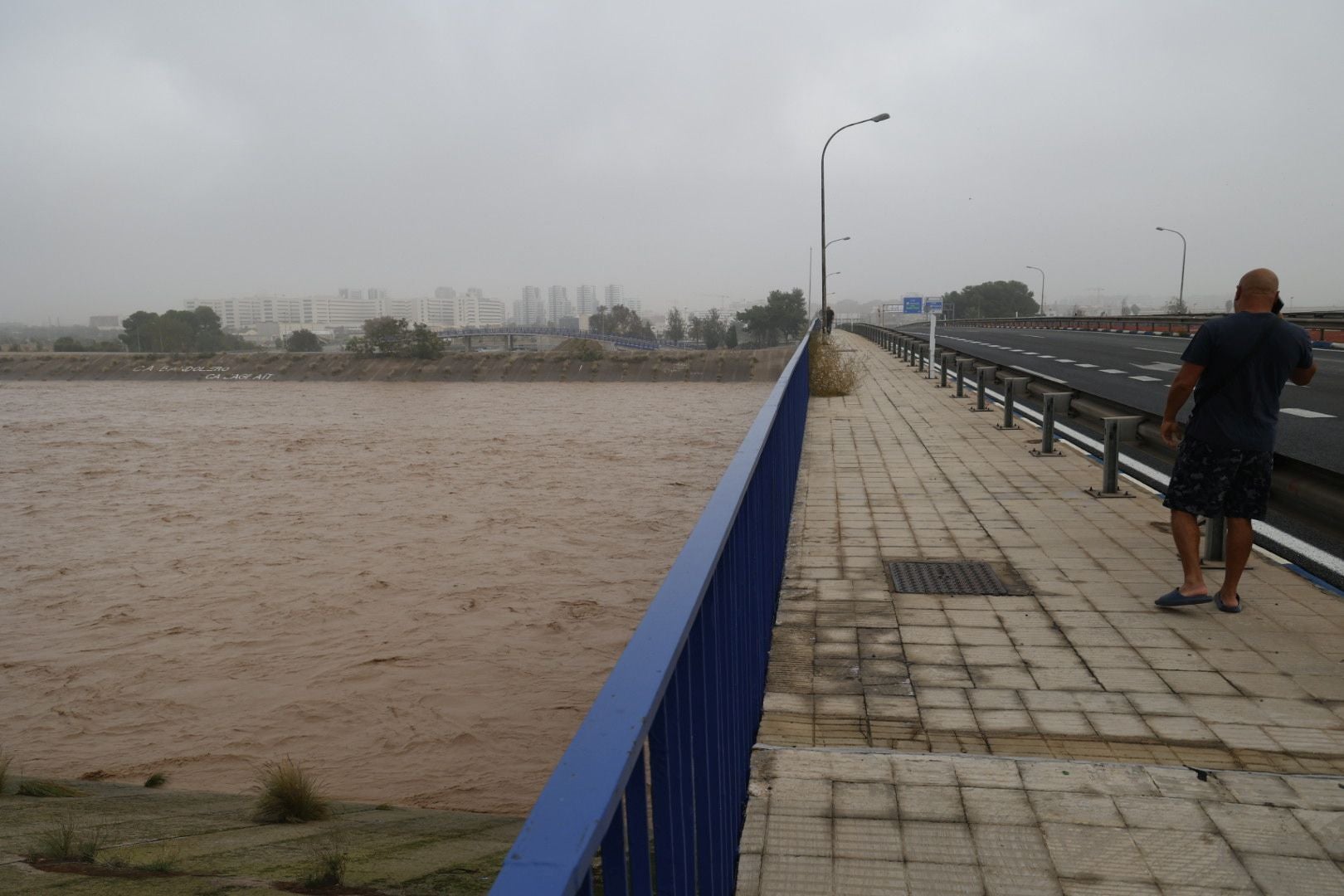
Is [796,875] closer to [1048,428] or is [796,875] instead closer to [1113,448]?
[1113,448]

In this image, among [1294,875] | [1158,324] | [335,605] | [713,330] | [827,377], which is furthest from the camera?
[713,330]

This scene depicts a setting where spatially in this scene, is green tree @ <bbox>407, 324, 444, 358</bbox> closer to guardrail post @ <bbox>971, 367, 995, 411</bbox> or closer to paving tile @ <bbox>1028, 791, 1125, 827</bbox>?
guardrail post @ <bbox>971, 367, 995, 411</bbox>

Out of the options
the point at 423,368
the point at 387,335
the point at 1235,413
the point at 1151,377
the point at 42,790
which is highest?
the point at 1235,413

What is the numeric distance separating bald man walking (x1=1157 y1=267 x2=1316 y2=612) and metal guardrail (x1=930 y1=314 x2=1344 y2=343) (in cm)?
738

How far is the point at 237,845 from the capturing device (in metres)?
4.72

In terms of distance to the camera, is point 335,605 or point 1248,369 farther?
point 335,605

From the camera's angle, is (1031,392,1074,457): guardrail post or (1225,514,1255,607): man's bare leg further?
(1031,392,1074,457): guardrail post

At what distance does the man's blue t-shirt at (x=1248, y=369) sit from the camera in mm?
4562

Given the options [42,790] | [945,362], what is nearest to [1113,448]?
[42,790]

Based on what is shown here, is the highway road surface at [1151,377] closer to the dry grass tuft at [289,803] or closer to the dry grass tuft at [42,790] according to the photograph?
the dry grass tuft at [289,803]

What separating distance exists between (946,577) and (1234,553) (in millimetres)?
1504

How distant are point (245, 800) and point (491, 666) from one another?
349cm

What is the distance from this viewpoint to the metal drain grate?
543 cm

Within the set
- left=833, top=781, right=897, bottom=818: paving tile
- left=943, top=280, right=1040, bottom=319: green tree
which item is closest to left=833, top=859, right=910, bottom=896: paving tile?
left=833, top=781, right=897, bottom=818: paving tile
